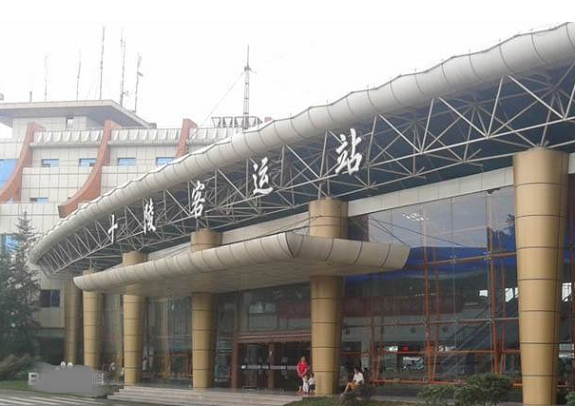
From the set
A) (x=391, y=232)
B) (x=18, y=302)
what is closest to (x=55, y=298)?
Answer: (x=18, y=302)

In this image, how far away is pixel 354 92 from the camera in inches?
952

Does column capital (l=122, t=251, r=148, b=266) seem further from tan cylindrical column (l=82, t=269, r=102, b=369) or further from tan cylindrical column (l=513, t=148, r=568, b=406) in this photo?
tan cylindrical column (l=513, t=148, r=568, b=406)

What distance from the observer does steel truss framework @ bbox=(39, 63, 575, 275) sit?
2139 centimetres

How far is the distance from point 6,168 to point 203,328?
3946cm

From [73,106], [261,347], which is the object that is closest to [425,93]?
[261,347]

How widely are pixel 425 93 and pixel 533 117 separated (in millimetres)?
3044

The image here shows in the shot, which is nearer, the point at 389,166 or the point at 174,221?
the point at 389,166

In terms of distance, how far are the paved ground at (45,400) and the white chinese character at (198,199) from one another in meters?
8.13

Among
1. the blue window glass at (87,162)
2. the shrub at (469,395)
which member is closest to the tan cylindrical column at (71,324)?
the blue window glass at (87,162)

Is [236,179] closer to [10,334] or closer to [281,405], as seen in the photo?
[281,405]

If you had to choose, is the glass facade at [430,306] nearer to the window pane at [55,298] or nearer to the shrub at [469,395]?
the shrub at [469,395]

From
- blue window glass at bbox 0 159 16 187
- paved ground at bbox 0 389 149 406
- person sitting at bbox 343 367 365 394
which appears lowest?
paved ground at bbox 0 389 149 406

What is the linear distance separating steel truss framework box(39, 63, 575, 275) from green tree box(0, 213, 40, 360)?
56.0 feet

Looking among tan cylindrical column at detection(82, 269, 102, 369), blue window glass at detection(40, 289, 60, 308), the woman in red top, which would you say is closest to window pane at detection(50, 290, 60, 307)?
blue window glass at detection(40, 289, 60, 308)
